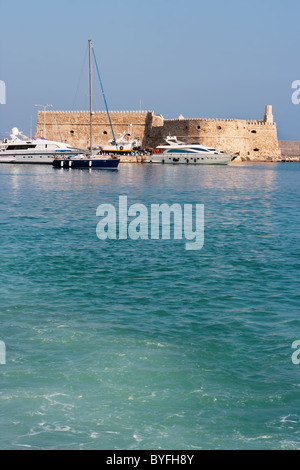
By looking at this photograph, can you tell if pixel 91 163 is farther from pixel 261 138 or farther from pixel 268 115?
pixel 268 115

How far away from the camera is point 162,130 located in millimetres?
64250

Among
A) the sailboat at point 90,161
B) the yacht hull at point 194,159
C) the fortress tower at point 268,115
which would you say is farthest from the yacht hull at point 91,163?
the fortress tower at point 268,115

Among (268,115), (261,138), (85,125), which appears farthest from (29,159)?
(268,115)

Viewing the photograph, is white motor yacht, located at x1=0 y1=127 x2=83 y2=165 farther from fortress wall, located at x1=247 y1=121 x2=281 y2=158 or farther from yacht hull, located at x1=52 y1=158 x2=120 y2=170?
fortress wall, located at x1=247 y1=121 x2=281 y2=158

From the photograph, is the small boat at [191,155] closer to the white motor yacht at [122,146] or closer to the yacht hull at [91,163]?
the white motor yacht at [122,146]

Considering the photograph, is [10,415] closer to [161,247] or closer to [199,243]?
[161,247]

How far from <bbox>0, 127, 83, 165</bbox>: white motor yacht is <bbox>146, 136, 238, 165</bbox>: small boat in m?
8.91

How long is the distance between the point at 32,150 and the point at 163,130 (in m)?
16.9

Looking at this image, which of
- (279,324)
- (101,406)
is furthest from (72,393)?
(279,324)

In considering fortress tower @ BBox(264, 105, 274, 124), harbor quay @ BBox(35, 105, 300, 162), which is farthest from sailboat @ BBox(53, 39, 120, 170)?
fortress tower @ BBox(264, 105, 274, 124)

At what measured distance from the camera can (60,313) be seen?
855cm

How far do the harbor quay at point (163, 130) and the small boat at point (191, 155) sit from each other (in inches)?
223

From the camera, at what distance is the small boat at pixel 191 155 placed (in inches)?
2175

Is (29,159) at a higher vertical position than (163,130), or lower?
lower
